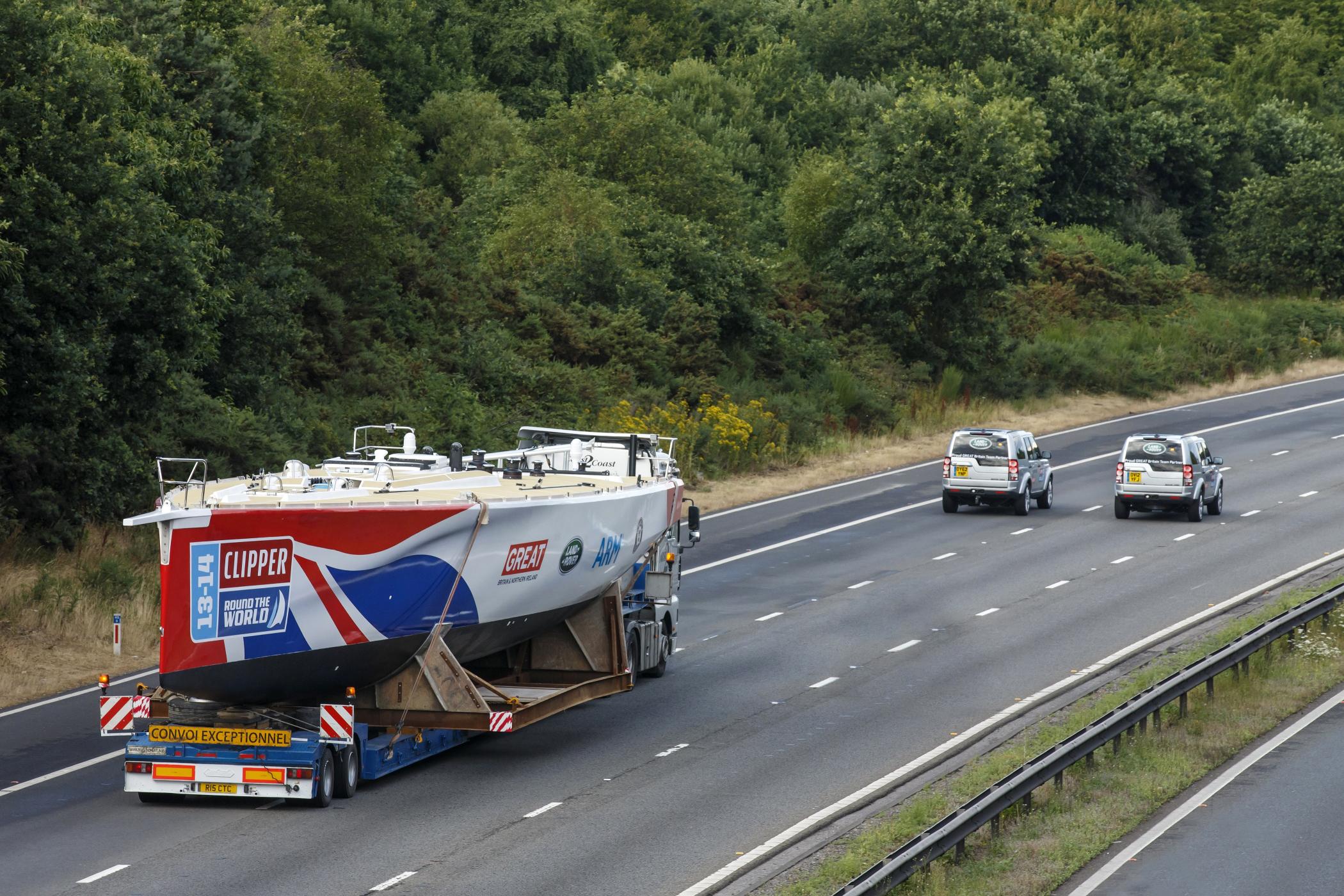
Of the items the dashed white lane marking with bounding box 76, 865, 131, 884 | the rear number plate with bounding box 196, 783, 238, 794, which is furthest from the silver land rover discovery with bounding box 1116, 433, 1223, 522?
the dashed white lane marking with bounding box 76, 865, 131, 884

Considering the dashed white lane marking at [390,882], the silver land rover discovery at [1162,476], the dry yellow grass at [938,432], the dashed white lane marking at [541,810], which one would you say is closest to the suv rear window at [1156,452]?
the silver land rover discovery at [1162,476]

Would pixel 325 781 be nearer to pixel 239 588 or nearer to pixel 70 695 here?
pixel 239 588

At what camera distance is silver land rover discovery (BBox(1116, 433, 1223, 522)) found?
1406 inches

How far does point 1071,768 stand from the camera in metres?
16.0

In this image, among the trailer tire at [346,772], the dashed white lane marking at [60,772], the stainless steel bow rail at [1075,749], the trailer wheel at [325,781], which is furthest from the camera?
the dashed white lane marking at [60,772]

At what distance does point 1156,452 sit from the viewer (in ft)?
119

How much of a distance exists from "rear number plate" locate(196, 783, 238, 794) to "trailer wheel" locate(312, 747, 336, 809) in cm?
75

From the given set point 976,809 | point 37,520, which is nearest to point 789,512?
point 37,520

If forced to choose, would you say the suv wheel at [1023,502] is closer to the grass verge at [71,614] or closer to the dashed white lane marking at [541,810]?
the grass verge at [71,614]

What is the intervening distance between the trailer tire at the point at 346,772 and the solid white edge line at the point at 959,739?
13.5 ft

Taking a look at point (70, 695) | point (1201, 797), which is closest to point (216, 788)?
point (70, 695)

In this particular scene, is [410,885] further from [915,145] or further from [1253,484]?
[915,145]

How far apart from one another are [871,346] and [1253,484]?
1695cm

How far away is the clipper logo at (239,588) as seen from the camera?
14.2 meters
